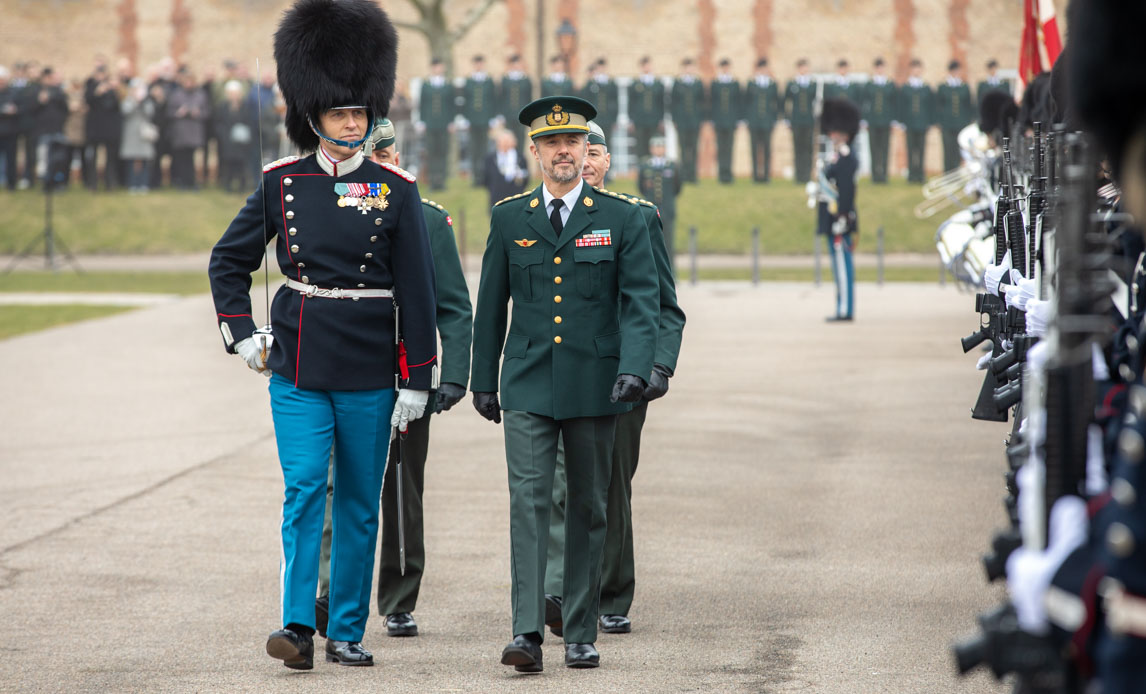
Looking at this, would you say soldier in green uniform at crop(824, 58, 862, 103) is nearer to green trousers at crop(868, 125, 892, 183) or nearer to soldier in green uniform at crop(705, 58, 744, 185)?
green trousers at crop(868, 125, 892, 183)

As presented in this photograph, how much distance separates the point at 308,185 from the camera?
5.71 meters

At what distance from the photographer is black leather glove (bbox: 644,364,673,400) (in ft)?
19.0

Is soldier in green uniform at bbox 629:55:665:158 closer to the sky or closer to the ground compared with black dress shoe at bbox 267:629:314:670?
closer to the sky

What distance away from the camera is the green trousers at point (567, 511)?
5.55 metres

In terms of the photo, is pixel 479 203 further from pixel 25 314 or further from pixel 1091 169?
pixel 1091 169

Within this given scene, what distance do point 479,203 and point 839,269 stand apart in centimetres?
1428

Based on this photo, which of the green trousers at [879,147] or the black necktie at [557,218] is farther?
the green trousers at [879,147]

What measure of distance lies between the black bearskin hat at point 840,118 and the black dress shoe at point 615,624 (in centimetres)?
1370

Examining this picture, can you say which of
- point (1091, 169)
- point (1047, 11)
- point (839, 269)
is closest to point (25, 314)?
point (839, 269)

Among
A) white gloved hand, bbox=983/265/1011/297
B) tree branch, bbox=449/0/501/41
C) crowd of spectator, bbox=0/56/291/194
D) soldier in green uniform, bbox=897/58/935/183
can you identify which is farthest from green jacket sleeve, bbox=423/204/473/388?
tree branch, bbox=449/0/501/41

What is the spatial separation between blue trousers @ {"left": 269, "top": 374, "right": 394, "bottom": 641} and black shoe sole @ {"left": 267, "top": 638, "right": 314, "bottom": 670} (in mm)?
113

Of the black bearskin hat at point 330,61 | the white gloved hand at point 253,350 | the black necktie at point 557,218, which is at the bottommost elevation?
the white gloved hand at point 253,350

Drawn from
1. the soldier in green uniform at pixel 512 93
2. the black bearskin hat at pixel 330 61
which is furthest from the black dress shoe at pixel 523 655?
the soldier in green uniform at pixel 512 93

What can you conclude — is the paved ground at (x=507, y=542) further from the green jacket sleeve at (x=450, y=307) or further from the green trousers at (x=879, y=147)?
the green trousers at (x=879, y=147)
